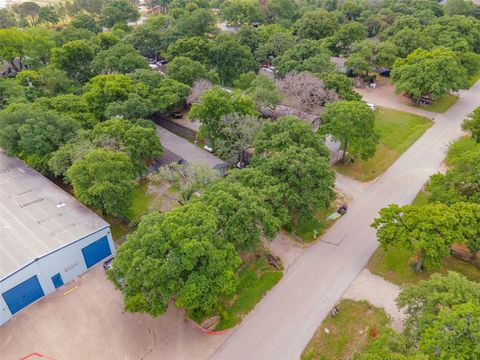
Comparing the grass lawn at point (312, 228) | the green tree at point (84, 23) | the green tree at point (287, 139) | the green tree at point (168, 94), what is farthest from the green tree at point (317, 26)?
the grass lawn at point (312, 228)

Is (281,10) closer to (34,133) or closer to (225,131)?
(225,131)

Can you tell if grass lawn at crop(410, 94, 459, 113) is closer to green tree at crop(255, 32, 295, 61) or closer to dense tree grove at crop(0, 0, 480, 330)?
dense tree grove at crop(0, 0, 480, 330)

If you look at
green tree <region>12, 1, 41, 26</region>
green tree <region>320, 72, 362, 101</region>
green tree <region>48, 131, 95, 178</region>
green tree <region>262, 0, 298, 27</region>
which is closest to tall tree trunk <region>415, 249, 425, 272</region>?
green tree <region>320, 72, 362, 101</region>

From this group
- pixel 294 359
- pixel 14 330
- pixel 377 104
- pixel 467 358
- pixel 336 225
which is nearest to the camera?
pixel 467 358

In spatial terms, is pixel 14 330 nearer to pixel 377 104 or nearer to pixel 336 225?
pixel 336 225

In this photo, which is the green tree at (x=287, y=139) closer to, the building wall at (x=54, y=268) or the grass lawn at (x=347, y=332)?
the grass lawn at (x=347, y=332)

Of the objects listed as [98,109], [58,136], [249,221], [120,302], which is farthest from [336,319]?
[98,109]

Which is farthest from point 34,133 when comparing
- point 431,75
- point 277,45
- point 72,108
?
point 431,75
